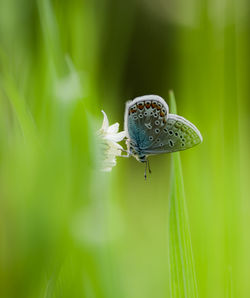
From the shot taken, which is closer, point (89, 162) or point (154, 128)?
point (89, 162)

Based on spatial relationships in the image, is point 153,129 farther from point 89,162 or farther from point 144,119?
point 89,162

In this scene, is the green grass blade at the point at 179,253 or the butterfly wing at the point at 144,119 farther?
the butterfly wing at the point at 144,119

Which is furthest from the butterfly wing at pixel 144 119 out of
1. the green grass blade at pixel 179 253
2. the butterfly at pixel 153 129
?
the green grass blade at pixel 179 253

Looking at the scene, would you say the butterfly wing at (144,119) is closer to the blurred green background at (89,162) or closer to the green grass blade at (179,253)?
the blurred green background at (89,162)

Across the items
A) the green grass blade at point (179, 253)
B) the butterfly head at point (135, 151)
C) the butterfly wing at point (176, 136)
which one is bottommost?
the green grass blade at point (179, 253)

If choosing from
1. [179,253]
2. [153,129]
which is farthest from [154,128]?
[179,253]

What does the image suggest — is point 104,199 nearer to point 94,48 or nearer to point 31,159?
point 31,159

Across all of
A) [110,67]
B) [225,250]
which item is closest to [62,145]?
[225,250]
